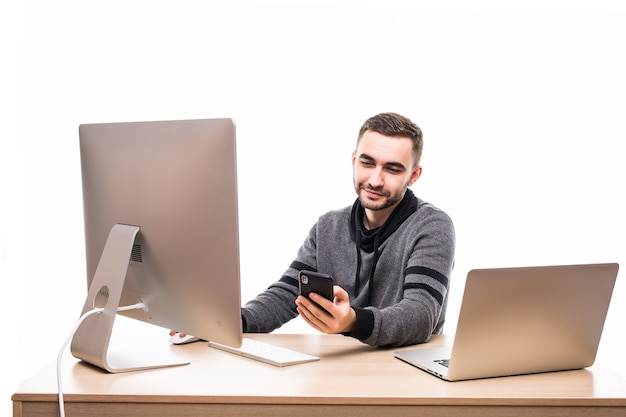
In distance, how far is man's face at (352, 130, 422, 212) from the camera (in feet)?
7.14

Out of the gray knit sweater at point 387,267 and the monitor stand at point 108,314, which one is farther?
the gray knit sweater at point 387,267

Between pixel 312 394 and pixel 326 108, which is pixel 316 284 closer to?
pixel 312 394

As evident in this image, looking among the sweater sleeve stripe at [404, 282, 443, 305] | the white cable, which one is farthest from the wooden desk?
the sweater sleeve stripe at [404, 282, 443, 305]

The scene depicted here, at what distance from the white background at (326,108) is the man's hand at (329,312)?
2043 millimetres

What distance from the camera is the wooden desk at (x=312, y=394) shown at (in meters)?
1.41

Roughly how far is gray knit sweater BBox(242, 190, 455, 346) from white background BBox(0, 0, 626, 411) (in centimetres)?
142

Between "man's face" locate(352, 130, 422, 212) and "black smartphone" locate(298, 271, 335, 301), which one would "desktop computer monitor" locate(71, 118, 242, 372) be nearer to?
"black smartphone" locate(298, 271, 335, 301)

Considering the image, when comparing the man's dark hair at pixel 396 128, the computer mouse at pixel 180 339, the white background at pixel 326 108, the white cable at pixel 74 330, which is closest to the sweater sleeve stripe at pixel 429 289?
the man's dark hair at pixel 396 128

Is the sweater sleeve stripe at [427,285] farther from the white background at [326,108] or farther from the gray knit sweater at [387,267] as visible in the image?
the white background at [326,108]

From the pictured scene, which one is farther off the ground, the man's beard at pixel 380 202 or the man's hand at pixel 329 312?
the man's beard at pixel 380 202

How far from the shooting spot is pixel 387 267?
87.4 inches

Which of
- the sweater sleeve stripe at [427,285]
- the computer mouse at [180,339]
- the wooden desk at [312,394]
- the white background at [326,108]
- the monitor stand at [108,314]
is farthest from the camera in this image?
the white background at [326,108]

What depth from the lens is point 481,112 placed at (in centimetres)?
375

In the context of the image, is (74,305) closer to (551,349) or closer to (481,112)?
(481,112)
